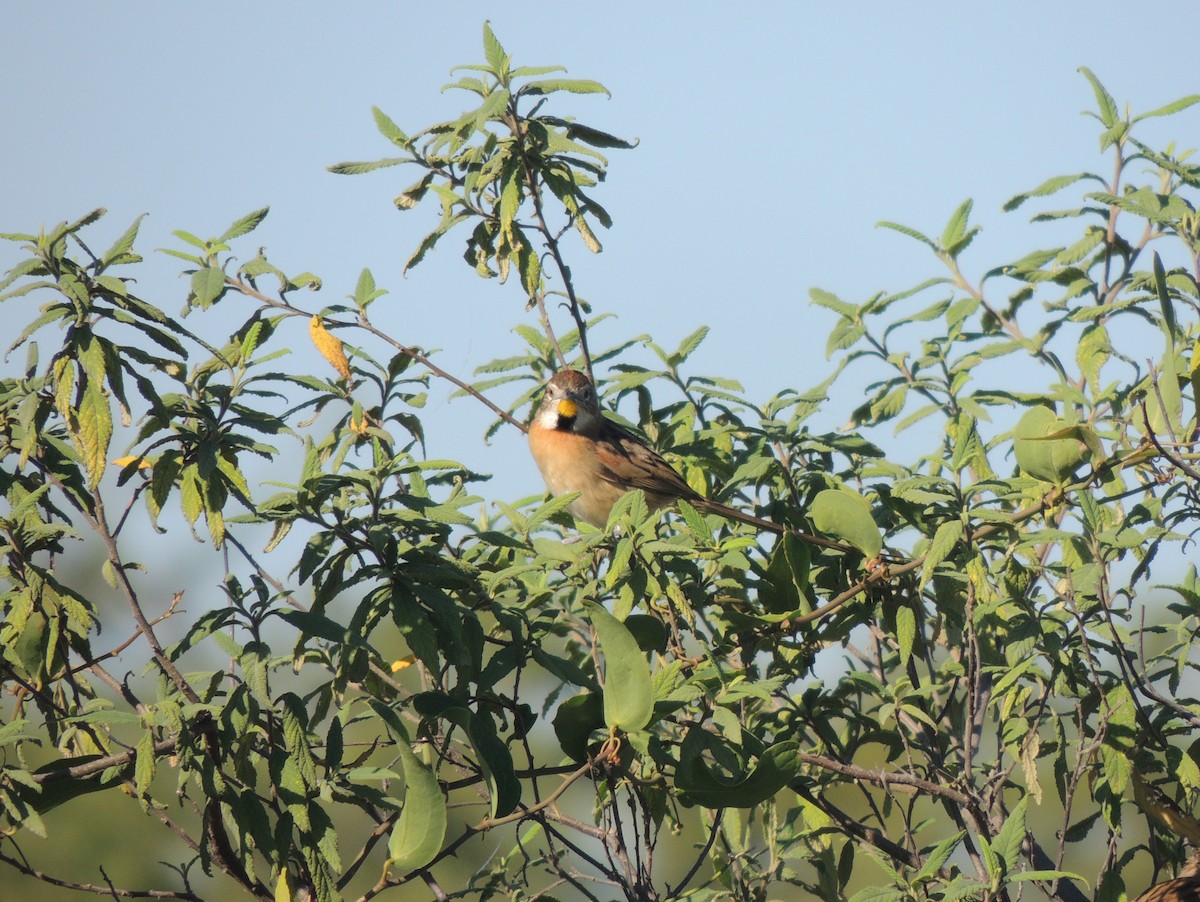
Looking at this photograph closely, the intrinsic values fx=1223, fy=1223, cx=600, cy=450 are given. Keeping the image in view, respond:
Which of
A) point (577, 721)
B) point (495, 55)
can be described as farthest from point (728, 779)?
point (495, 55)

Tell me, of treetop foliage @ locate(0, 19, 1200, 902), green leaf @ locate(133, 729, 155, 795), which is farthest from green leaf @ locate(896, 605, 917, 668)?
green leaf @ locate(133, 729, 155, 795)

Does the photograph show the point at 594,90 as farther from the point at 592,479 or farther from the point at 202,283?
the point at 592,479

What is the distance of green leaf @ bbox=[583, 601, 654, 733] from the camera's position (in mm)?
2496

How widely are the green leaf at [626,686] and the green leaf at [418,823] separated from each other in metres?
0.41

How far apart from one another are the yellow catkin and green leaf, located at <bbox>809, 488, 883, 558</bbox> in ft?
5.83

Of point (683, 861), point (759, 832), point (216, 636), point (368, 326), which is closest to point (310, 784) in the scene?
point (216, 636)

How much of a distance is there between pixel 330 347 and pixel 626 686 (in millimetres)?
2160

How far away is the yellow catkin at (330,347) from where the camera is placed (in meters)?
4.25

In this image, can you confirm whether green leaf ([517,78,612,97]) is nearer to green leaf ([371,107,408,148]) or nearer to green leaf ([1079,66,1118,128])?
green leaf ([371,107,408,148])

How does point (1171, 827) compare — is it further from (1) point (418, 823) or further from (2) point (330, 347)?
(2) point (330, 347)

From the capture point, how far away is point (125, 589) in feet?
10.4

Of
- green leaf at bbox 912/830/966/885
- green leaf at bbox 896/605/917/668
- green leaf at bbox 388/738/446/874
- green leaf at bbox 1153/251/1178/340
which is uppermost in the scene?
green leaf at bbox 1153/251/1178/340

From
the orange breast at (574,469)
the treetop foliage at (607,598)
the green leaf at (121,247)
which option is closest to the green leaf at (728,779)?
the treetop foliage at (607,598)

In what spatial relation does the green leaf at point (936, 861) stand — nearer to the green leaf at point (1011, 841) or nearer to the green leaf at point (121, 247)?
the green leaf at point (1011, 841)
